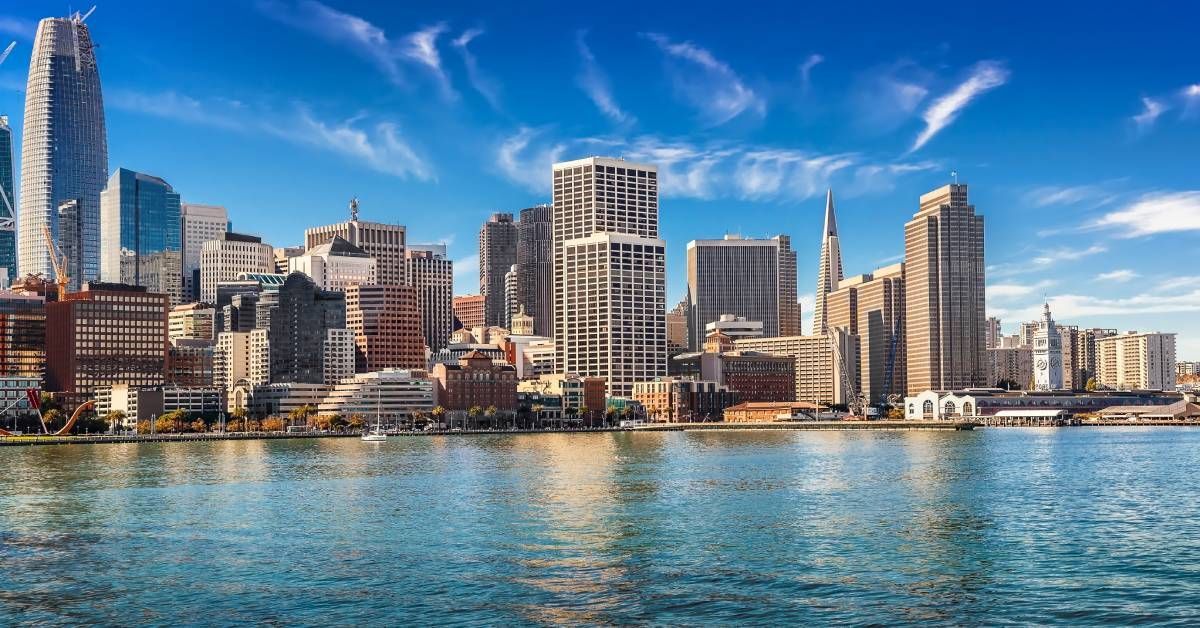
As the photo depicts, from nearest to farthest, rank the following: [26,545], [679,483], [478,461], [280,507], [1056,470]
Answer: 1. [26,545]
2. [280,507]
3. [679,483]
4. [1056,470]
5. [478,461]

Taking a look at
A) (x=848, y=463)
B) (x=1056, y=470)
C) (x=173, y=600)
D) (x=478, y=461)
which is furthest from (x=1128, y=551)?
(x=478, y=461)

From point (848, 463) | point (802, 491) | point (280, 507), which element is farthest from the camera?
point (848, 463)

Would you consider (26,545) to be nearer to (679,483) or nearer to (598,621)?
(598,621)

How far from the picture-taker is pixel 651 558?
64.8 meters

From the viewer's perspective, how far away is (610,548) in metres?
67.9

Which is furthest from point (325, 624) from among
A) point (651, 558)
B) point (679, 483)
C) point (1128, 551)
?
point (679, 483)

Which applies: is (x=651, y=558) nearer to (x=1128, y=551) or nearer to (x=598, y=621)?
(x=598, y=621)

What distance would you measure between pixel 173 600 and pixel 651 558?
2280cm

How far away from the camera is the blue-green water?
5241cm

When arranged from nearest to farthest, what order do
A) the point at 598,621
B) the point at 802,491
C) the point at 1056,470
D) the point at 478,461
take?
1. the point at 598,621
2. the point at 802,491
3. the point at 1056,470
4. the point at 478,461

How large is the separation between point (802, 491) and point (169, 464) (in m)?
86.8

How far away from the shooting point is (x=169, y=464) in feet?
513

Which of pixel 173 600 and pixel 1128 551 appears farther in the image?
pixel 1128 551

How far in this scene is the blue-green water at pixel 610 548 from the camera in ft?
172
